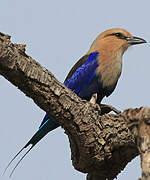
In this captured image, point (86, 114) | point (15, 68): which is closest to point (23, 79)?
point (15, 68)

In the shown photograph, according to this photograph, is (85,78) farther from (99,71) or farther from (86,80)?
(99,71)

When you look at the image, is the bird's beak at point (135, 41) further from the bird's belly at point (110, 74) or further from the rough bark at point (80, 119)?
the rough bark at point (80, 119)

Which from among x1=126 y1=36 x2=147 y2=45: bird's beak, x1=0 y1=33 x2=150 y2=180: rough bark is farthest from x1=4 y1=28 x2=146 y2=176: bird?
x1=0 y1=33 x2=150 y2=180: rough bark

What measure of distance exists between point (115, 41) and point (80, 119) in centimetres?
351

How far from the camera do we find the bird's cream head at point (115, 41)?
8.55 m

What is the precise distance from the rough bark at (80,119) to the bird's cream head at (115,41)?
2801 millimetres

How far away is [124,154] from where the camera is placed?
6012 mm

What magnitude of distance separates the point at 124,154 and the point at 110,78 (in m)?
2.08

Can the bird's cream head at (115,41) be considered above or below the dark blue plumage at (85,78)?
above

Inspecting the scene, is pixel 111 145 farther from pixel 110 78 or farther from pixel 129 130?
pixel 110 78

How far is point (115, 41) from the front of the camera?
8.70 metres

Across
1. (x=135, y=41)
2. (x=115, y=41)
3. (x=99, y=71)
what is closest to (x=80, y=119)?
(x=99, y=71)

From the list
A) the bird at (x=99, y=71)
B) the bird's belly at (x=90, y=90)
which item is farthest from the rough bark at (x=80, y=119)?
the bird's belly at (x=90, y=90)

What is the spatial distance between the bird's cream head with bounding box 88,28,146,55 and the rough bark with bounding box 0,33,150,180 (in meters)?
2.80
